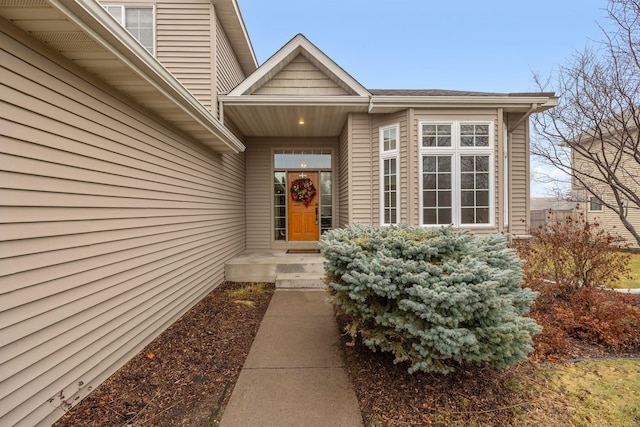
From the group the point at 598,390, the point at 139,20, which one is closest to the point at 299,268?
the point at 598,390

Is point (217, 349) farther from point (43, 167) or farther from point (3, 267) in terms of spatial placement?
point (43, 167)

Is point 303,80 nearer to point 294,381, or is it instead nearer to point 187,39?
point 187,39

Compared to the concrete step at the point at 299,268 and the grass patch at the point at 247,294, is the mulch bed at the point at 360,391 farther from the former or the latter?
the concrete step at the point at 299,268

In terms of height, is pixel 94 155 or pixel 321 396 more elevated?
pixel 94 155

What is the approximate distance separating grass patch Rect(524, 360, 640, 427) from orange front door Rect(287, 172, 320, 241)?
573 cm

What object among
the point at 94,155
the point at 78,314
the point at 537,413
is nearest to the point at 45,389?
the point at 78,314

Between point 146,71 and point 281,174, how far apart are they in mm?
5198

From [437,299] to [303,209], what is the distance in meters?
5.90

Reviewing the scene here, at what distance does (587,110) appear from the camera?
4.49 metres

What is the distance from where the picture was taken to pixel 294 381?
2.40m

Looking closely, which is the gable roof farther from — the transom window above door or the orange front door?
the orange front door

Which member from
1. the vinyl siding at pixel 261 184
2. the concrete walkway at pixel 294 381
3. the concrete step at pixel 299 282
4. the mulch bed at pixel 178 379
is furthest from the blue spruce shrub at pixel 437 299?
the vinyl siding at pixel 261 184

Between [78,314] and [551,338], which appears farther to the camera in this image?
[551,338]

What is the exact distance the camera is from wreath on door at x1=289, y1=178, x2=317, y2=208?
7.54m
